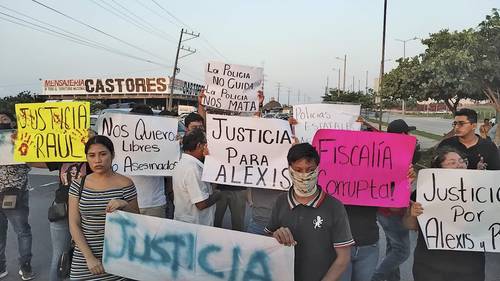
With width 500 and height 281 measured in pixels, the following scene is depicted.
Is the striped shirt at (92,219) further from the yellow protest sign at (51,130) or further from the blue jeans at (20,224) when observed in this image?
the blue jeans at (20,224)

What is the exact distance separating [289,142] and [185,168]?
0.91 metres

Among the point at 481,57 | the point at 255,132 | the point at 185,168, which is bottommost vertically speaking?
the point at 185,168

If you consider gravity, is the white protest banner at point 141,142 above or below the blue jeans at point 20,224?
above

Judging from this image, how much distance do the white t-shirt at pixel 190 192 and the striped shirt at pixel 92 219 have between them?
24.7 inches

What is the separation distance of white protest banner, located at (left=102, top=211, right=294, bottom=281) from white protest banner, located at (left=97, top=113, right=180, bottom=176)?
140 cm

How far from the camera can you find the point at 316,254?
2453 mm

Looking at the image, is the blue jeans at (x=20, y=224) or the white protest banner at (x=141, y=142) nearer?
the white protest banner at (x=141, y=142)

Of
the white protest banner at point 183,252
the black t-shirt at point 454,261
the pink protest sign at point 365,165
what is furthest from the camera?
the pink protest sign at point 365,165

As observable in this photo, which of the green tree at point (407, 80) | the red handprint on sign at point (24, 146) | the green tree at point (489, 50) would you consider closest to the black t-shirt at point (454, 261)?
the red handprint on sign at point (24, 146)

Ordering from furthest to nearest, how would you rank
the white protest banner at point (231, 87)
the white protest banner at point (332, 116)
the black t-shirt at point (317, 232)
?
the white protest banner at point (231, 87) < the white protest banner at point (332, 116) < the black t-shirt at point (317, 232)

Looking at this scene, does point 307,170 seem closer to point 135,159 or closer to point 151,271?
point 151,271

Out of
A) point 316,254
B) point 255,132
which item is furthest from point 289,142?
point 316,254

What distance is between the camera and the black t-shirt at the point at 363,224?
3338mm

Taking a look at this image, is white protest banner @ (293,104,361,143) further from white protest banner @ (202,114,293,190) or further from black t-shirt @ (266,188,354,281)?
black t-shirt @ (266,188,354,281)
